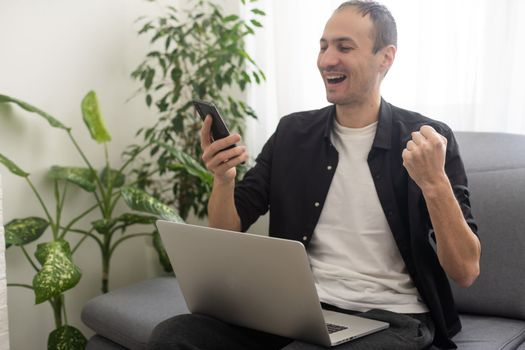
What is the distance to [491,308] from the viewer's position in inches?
66.7

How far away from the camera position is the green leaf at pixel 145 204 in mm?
2178

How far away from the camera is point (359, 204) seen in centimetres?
154

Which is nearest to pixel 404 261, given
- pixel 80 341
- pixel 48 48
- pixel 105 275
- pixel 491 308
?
pixel 491 308

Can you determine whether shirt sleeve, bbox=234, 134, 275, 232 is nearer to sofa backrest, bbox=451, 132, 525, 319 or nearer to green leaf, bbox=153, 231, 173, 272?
sofa backrest, bbox=451, 132, 525, 319

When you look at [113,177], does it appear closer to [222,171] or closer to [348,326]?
[222,171]

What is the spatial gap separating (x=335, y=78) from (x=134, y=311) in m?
0.90

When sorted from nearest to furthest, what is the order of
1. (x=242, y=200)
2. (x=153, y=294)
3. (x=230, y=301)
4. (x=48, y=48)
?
1. (x=230, y=301)
2. (x=242, y=200)
3. (x=153, y=294)
4. (x=48, y=48)

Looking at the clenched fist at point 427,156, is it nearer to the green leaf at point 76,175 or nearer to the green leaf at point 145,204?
the green leaf at point 145,204

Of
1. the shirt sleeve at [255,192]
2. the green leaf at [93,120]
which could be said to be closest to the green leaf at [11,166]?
the green leaf at [93,120]

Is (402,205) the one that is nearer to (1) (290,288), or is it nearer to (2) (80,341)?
(1) (290,288)

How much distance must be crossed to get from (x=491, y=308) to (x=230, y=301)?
76 centimetres

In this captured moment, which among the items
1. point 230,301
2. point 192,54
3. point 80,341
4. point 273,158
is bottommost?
point 80,341

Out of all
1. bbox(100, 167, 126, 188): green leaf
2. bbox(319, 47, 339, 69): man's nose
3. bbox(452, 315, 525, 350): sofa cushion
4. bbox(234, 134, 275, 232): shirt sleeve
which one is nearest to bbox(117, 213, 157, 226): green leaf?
bbox(100, 167, 126, 188): green leaf

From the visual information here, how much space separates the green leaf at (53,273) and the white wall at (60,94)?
14.6 inches
